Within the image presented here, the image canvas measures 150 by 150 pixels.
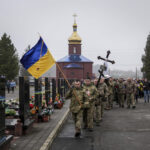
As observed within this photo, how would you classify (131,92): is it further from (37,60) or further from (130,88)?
(37,60)

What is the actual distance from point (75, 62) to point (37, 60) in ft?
221

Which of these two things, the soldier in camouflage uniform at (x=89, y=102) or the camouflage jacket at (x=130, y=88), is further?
the camouflage jacket at (x=130, y=88)

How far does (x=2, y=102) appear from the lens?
624 centimetres

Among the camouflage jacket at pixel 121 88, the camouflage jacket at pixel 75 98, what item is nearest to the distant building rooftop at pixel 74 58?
the camouflage jacket at pixel 121 88

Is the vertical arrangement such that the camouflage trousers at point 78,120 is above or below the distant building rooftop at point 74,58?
below

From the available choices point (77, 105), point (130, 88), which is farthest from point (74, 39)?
point (77, 105)

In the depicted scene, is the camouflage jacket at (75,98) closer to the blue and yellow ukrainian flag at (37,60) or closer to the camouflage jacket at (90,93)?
the camouflage jacket at (90,93)

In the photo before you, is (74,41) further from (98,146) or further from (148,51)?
(98,146)

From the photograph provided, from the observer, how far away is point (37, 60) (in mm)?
8828

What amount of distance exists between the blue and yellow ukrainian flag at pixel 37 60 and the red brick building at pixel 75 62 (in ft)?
209

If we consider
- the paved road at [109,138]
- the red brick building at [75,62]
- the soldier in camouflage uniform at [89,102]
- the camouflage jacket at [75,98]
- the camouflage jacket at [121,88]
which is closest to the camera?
the paved road at [109,138]

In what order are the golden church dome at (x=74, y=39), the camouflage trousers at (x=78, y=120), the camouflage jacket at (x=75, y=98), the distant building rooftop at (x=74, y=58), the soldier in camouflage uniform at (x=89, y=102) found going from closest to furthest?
the camouflage trousers at (x=78, y=120) → the camouflage jacket at (x=75, y=98) → the soldier in camouflage uniform at (x=89, y=102) → the distant building rooftop at (x=74, y=58) → the golden church dome at (x=74, y=39)

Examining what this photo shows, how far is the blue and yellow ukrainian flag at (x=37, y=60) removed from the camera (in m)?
8.68

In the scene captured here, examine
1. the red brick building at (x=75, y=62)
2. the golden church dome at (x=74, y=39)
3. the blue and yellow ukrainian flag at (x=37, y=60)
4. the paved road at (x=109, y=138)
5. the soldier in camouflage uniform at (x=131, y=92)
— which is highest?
the golden church dome at (x=74, y=39)
